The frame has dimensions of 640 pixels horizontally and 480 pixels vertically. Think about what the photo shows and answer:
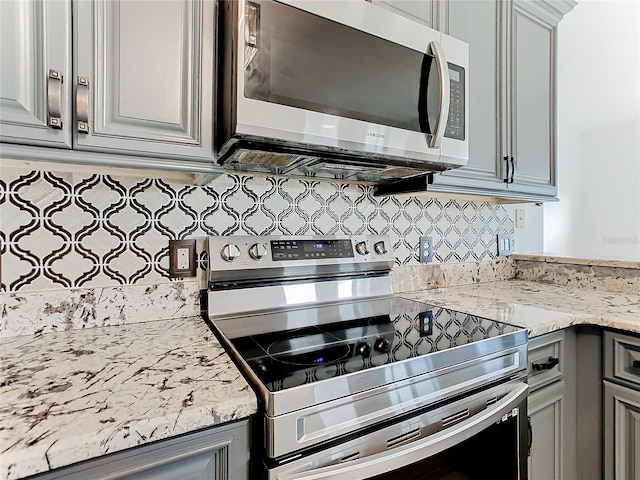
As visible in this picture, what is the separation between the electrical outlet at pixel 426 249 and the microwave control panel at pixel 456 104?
58cm

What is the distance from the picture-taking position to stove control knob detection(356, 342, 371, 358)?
0.87 meters

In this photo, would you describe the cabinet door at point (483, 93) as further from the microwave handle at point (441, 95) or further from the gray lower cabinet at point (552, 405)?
the gray lower cabinet at point (552, 405)

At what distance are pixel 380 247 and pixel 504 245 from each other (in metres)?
0.93

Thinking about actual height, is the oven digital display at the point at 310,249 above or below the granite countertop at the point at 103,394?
above

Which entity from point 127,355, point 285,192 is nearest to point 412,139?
point 285,192

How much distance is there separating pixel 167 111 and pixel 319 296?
79cm

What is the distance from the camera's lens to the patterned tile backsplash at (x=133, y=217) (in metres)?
0.99

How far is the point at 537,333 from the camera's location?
1.12 metres

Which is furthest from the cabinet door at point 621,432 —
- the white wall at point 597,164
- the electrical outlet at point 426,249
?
the white wall at point 597,164

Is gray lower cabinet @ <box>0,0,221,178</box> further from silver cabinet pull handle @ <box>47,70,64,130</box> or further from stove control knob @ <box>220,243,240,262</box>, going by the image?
stove control knob @ <box>220,243,240,262</box>

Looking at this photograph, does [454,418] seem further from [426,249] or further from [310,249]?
[426,249]

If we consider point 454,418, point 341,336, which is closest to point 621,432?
point 454,418

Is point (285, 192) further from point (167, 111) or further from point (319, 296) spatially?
point (167, 111)

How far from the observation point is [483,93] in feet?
4.95
